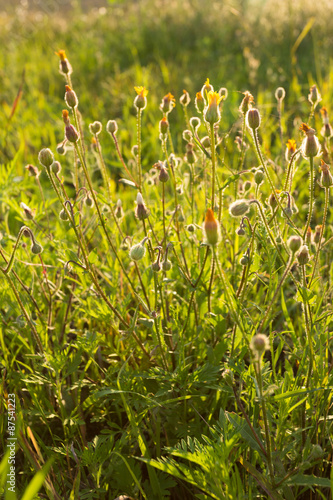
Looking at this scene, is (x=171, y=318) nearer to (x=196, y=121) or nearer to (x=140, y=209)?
(x=140, y=209)

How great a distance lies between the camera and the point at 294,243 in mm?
1101

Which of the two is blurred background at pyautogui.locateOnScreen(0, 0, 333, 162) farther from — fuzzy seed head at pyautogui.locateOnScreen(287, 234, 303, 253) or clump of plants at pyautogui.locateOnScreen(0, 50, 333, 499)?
fuzzy seed head at pyautogui.locateOnScreen(287, 234, 303, 253)

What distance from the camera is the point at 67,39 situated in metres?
7.09

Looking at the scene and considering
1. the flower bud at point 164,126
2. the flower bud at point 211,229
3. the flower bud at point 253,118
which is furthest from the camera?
the flower bud at point 164,126

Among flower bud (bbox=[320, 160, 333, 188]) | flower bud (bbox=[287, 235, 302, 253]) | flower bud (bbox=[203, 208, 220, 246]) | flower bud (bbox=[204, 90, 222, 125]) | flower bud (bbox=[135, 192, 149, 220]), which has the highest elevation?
flower bud (bbox=[204, 90, 222, 125])

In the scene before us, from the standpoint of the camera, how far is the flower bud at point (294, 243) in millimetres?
1095

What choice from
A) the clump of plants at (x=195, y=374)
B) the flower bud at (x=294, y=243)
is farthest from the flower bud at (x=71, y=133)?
the flower bud at (x=294, y=243)

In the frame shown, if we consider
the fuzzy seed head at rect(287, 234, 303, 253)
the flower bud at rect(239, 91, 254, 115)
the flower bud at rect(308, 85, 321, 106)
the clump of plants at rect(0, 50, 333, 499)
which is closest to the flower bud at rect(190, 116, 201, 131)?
the clump of plants at rect(0, 50, 333, 499)

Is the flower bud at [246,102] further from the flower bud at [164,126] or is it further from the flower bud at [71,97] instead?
the flower bud at [71,97]

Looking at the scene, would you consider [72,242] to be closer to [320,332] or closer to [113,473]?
[113,473]

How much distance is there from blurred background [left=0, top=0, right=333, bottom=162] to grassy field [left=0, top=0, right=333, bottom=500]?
0.30m

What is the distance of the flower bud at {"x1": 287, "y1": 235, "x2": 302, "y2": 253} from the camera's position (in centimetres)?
109

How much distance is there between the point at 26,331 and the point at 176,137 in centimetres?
243

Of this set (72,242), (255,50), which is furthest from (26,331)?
(255,50)
